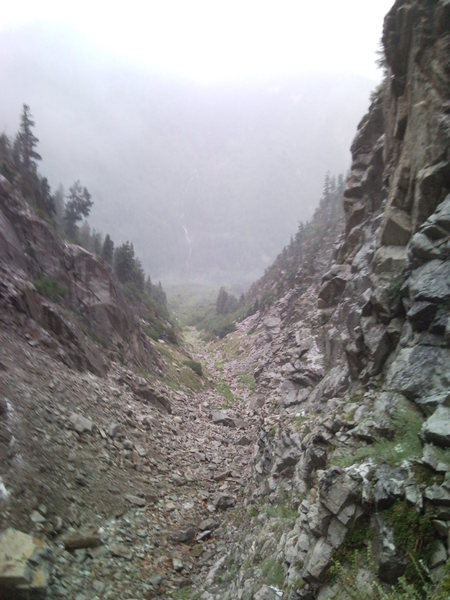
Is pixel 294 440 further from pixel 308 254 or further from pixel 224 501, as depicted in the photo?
pixel 308 254

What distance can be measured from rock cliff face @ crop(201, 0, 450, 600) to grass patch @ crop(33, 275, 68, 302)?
47.5ft

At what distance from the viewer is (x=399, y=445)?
638 centimetres

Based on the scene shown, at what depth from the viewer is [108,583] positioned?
884 centimetres

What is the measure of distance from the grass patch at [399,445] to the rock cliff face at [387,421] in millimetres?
29

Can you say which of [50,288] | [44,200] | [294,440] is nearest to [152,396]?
[50,288]

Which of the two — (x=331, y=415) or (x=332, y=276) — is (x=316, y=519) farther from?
(x=332, y=276)

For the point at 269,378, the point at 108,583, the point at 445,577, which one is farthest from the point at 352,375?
the point at 269,378

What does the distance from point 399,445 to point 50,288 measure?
66.7 ft

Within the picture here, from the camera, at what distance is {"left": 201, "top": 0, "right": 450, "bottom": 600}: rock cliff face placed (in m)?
5.31

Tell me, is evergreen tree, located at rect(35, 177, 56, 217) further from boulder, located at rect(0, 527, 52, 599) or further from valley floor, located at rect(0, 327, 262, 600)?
boulder, located at rect(0, 527, 52, 599)

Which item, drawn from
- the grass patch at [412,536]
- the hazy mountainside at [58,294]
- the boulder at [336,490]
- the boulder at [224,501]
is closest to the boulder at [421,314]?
the boulder at [336,490]

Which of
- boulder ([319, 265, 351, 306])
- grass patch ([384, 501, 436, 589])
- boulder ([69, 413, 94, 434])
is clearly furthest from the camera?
boulder ([319, 265, 351, 306])

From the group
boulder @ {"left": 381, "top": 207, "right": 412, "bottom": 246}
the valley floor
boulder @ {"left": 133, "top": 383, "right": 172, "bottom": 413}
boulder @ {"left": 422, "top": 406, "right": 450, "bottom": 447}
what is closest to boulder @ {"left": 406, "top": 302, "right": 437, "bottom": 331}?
boulder @ {"left": 422, "top": 406, "right": 450, "bottom": 447}

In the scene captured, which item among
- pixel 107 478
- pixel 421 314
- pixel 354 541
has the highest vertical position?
pixel 421 314
